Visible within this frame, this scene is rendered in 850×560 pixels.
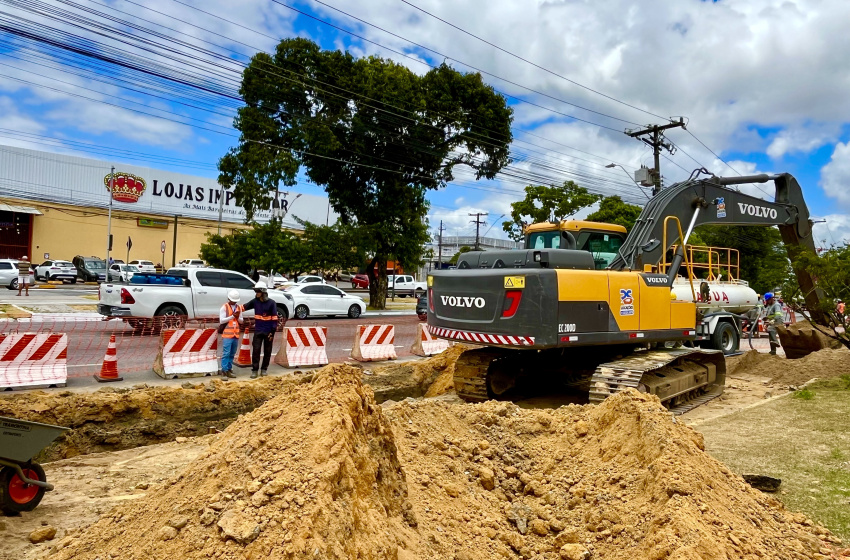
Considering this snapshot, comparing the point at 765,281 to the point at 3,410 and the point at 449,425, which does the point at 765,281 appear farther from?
the point at 3,410

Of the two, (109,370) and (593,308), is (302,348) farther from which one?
(593,308)

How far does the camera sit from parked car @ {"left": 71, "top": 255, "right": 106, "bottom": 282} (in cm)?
4009

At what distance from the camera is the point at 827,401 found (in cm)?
903

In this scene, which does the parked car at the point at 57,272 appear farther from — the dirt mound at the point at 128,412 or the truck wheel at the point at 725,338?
the truck wheel at the point at 725,338

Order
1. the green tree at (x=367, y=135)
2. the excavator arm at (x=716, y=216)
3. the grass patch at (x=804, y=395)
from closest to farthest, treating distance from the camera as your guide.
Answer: the grass patch at (x=804, y=395) → the excavator arm at (x=716, y=216) → the green tree at (x=367, y=135)

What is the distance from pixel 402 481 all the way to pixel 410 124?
24.0 metres

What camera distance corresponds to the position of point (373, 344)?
517 inches

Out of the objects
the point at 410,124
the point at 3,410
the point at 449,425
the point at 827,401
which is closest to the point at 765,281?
the point at 827,401

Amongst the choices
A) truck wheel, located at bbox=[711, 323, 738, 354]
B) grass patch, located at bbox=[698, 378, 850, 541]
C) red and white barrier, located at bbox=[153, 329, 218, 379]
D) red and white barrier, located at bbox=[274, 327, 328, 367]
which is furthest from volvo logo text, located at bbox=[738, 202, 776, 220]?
red and white barrier, located at bbox=[153, 329, 218, 379]

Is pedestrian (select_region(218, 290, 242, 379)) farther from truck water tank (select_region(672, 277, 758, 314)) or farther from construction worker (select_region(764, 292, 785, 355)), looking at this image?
construction worker (select_region(764, 292, 785, 355))

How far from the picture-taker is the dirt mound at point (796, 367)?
38.2ft

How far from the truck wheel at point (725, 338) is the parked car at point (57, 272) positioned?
39.0m

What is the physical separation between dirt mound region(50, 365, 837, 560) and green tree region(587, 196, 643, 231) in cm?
3345

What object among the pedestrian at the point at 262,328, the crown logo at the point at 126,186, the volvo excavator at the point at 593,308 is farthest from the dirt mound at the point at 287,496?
the crown logo at the point at 126,186
